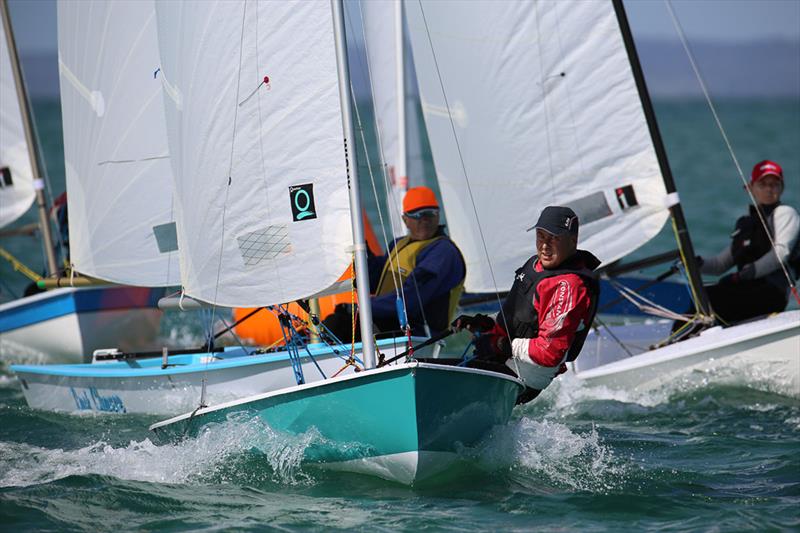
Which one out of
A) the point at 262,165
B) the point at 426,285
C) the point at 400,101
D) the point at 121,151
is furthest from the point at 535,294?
the point at 400,101

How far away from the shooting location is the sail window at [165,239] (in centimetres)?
708

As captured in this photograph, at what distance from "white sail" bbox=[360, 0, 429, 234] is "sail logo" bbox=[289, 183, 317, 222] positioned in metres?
3.80

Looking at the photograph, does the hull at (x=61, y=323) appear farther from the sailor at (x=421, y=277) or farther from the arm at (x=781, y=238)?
the arm at (x=781, y=238)

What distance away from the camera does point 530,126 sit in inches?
299

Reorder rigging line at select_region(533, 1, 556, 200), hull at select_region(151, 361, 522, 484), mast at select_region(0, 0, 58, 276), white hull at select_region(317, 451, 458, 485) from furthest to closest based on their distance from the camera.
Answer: mast at select_region(0, 0, 58, 276) → rigging line at select_region(533, 1, 556, 200) → white hull at select_region(317, 451, 458, 485) → hull at select_region(151, 361, 522, 484)

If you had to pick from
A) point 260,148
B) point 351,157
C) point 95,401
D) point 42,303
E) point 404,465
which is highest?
point 260,148

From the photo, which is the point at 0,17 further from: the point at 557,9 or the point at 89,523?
the point at 89,523

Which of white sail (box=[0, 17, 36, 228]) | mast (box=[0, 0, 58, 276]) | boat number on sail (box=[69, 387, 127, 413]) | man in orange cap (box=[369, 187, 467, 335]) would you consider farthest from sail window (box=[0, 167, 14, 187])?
man in orange cap (box=[369, 187, 467, 335])

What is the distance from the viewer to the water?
455 cm

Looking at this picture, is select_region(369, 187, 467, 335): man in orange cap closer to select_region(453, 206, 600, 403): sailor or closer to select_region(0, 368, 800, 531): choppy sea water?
select_region(0, 368, 800, 531): choppy sea water

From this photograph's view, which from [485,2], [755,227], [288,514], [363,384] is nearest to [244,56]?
[363,384]

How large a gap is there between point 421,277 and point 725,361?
5.88 feet

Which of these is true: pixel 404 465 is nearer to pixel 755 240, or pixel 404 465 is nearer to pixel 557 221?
pixel 557 221

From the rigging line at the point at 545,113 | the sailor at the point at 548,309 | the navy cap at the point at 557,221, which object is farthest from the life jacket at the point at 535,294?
the rigging line at the point at 545,113
